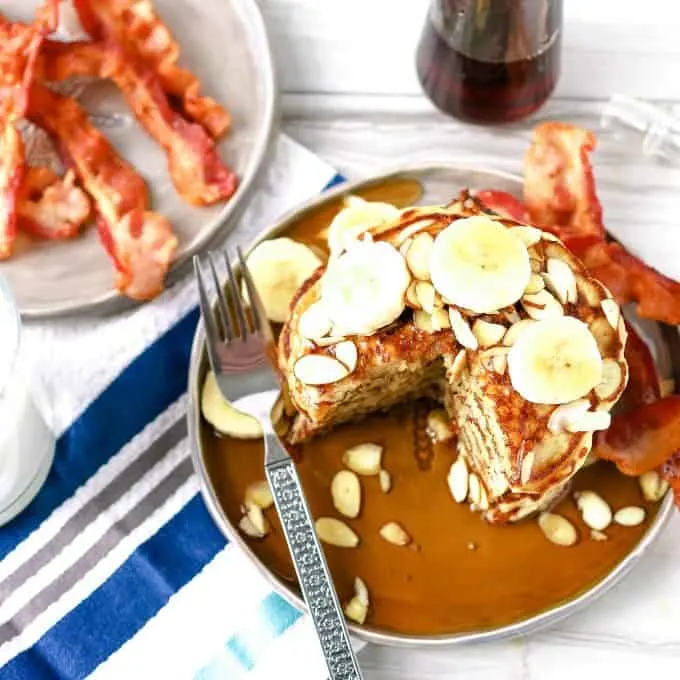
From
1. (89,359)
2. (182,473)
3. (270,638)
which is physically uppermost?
(89,359)

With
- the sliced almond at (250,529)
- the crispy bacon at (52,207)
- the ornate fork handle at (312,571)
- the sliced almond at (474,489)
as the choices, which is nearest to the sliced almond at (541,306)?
the sliced almond at (474,489)

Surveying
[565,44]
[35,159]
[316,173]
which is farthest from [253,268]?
[565,44]

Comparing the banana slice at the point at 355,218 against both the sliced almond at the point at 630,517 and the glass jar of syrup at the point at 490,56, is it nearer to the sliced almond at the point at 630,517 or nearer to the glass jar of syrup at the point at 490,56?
the glass jar of syrup at the point at 490,56

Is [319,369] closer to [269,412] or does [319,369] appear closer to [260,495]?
[269,412]

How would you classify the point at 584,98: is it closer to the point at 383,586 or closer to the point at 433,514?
the point at 433,514

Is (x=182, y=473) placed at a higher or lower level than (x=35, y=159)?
lower

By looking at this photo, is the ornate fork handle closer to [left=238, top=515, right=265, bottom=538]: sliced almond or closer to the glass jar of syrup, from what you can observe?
[left=238, top=515, right=265, bottom=538]: sliced almond

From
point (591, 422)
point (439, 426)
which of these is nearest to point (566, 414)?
point (591, 422)
